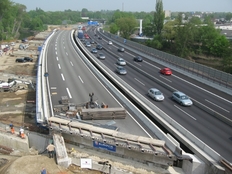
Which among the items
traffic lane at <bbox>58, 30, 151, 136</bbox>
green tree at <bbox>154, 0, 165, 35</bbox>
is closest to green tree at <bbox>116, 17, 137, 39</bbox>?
green tree at <bbox>154, 0, 165, 35</bbox>

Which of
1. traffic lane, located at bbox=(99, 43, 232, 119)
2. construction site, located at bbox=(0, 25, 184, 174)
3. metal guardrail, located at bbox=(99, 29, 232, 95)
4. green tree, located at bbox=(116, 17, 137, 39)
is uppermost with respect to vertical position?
green tree, located at bbox=(116, 17, 137, 39)

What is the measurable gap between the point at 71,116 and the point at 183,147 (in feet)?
38.8

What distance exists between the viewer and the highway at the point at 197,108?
22.5m

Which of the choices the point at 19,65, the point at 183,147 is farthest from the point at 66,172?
the point at 19,65

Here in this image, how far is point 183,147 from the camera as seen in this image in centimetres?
2178

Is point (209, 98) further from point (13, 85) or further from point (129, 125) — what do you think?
point (13, 85)

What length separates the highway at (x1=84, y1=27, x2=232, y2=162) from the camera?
73.7 feet

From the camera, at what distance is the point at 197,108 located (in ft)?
98.5

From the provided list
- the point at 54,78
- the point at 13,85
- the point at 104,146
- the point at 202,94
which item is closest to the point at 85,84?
the point at 54,78

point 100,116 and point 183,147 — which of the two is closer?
point 183,147

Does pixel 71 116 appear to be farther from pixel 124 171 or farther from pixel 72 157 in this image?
pixel 124 171

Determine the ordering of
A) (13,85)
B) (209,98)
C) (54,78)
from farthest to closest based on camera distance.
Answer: (13,85) < (54,78) < (209,98)

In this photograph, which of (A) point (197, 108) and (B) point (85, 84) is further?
(B) point (85, 84)

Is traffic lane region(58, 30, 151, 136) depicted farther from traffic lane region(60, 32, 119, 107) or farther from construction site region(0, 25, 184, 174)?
traffic lane region(60, 32, 119, 107)
